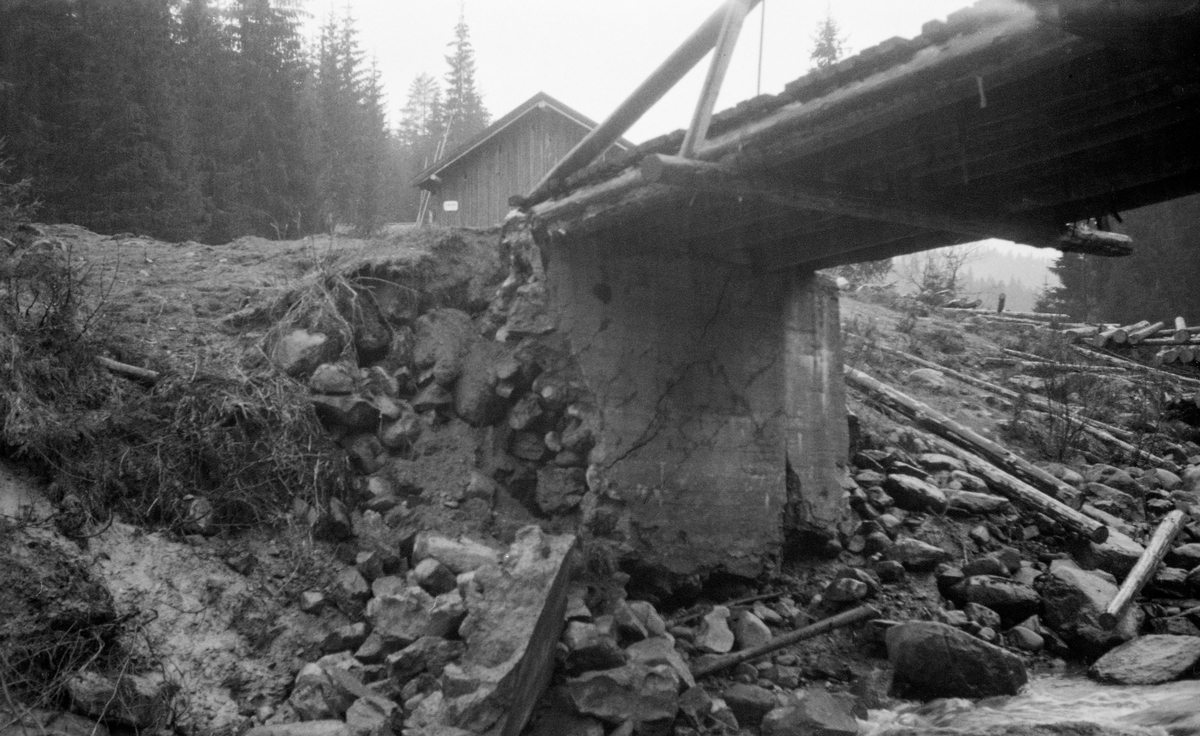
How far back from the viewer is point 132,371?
5.03 metres

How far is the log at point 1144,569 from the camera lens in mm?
5714

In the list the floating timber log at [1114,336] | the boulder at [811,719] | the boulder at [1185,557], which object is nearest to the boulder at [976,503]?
the boulder at [1185,557]

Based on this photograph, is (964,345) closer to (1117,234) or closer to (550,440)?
(1117,234)

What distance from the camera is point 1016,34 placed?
3078 mm

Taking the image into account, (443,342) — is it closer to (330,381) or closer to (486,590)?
(330,381)

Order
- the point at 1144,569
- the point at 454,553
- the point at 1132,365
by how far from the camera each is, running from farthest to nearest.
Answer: the point at 1132,365
the point at 1144,569
the point at 454,553

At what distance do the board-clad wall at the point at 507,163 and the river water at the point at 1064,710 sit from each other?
1337 centimetres

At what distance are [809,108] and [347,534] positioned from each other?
3.54 meters

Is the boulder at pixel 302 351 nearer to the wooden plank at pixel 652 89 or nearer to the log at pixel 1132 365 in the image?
the wooden plank at pixel 652 89

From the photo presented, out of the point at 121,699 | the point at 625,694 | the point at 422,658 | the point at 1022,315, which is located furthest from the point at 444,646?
the point at 1022,315

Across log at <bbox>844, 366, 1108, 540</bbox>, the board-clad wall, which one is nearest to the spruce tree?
the board-clad wall

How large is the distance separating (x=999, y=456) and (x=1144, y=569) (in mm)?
2123

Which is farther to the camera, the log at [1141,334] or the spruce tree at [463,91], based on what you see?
the spruce tree at [463,91]

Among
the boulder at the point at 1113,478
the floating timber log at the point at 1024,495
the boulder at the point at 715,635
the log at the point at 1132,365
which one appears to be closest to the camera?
the boulder at the point at 715,635
